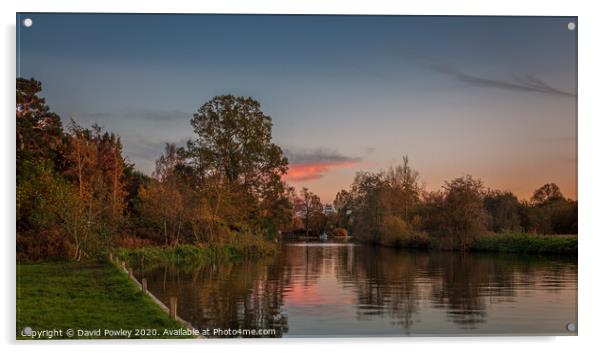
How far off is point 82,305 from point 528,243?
1104cm

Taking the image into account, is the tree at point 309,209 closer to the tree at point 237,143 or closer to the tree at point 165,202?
the tree at point 237,143

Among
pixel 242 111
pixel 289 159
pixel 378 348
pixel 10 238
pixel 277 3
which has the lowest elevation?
pixel 378 348

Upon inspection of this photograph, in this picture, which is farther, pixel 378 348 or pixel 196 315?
pixel 196 315

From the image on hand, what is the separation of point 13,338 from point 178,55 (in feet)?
17.6

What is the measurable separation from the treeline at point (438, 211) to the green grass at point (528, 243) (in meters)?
0.20

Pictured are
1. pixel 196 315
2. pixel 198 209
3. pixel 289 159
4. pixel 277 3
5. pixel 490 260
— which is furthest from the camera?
pixel 198 209

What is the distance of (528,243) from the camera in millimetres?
16672

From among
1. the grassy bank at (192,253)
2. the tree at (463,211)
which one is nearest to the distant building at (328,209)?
the tree at (463,211)

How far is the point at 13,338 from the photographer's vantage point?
392 inches

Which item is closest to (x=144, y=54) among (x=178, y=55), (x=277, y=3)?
(x=178, y=55)

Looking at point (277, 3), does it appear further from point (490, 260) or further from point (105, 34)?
point (490, 260)

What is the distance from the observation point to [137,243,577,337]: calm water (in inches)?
420

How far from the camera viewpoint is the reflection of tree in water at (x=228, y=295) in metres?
10.9

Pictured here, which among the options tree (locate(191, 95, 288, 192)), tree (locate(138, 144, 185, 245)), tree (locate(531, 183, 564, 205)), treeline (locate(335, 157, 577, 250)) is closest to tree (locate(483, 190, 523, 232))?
treeline (locate(335, 157, 577, 250))
